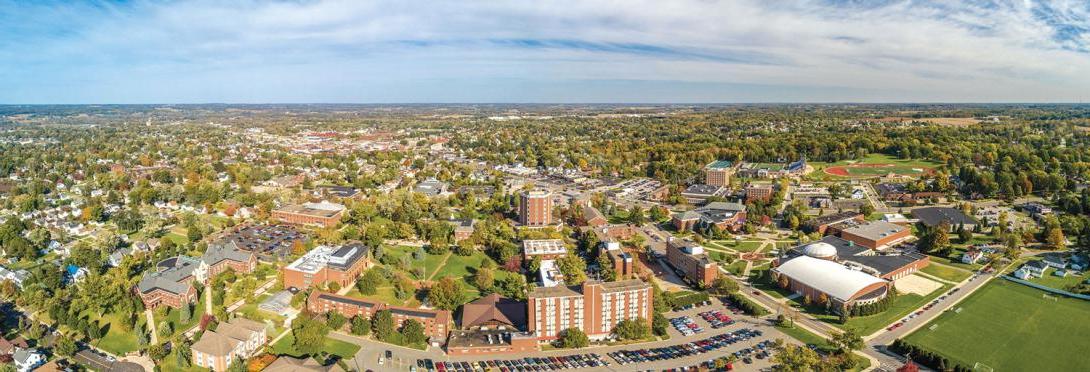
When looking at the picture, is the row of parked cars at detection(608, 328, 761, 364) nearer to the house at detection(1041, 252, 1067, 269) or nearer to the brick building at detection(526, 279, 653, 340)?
the brick building at detection(526, 279, 653, 340)

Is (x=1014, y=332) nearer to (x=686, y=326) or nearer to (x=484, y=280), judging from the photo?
(x=686, y=326)

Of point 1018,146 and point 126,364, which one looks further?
point 1018,146

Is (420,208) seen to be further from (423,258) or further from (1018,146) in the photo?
(1018,146)

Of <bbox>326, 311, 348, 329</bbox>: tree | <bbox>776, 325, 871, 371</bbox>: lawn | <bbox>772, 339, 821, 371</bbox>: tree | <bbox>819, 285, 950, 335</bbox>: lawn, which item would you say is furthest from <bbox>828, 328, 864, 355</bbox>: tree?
<bbox>326, 311, 348, 329</bbox>: tree

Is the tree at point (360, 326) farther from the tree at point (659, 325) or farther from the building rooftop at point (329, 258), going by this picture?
the tree at point (659, 325)

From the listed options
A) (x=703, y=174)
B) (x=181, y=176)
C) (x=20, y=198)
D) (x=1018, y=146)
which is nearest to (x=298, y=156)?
(x=181, y=176)

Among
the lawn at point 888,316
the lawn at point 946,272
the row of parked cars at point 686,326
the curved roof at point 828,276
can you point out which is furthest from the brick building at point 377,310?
the lawn at point 946,272
